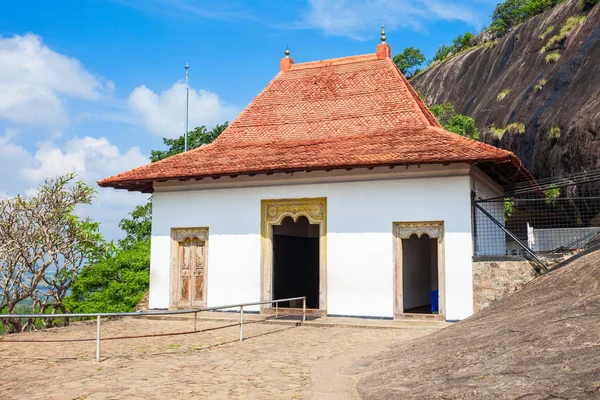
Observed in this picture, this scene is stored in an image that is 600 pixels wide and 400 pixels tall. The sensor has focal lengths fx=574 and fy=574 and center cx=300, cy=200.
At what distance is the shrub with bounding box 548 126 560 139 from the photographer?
71.3 feet

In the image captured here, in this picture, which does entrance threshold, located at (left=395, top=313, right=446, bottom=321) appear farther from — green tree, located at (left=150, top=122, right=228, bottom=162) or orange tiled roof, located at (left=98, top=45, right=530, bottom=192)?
green tree, located at (left=150, top=122, right=228, bottom=162)

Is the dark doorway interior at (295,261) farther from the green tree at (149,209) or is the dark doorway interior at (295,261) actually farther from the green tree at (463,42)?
the green tree at (463,42)

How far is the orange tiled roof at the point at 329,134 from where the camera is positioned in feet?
39.1

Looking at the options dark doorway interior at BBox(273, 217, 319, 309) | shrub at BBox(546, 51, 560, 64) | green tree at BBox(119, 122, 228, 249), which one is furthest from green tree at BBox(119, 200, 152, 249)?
shrub at BBox(546, 51, 560, 64)

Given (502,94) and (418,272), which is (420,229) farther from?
(502,94)

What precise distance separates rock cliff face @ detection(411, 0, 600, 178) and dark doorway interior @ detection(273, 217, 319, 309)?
1033 centimetres

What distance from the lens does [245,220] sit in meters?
13.4

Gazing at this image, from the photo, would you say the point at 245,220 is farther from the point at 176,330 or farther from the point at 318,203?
the point at 176,330

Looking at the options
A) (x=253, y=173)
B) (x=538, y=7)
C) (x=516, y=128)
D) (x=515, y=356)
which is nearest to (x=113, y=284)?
(x=253, y=173)

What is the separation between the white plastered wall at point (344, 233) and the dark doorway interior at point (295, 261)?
1.10m

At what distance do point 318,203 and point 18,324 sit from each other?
760 cm

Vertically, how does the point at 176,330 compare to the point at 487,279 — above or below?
below

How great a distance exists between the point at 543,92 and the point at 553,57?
275 cm

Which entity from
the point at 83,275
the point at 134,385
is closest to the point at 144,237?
the point at 83,275
